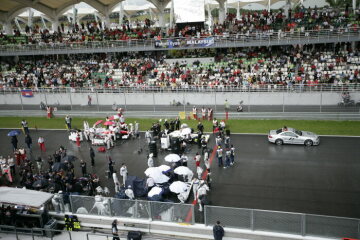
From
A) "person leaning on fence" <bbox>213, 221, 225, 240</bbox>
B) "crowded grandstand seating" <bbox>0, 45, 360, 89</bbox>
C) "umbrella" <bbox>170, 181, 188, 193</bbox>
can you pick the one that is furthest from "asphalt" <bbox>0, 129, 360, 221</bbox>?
"crowded grandstand seating" <bbox>0, 45, 360, 89</bbox>

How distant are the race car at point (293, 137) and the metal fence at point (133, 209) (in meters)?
11.8

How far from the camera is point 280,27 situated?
4059cm

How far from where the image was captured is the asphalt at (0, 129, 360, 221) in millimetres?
16844

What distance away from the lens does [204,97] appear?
112 feet

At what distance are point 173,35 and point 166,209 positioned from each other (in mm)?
31619

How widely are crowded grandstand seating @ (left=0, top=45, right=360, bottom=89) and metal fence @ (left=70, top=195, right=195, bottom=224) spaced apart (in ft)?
67.2

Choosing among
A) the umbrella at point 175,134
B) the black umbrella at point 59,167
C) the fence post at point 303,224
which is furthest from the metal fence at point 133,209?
the umbrella at point 175,134

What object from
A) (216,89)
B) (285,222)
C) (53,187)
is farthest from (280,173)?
(216,89)

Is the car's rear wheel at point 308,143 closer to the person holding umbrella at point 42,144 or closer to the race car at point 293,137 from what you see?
the race car at point 293,137

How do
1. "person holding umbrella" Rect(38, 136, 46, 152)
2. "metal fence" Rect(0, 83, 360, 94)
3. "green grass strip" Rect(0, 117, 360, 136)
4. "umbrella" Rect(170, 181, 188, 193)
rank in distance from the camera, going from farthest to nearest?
"metal fence" Rect(0, 83, 360, 94)
"green grass strip" Rect(0, 117, 360, 136)
"person holding umbrella" Rect(38, 136, 46, 152)
"umbrella" Rect(170, 181, 188, 193)

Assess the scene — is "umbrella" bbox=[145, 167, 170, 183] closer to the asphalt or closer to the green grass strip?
the asphalt

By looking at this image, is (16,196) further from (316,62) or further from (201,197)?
(316,62)

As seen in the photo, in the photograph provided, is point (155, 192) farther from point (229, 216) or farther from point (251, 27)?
point (251, 27)

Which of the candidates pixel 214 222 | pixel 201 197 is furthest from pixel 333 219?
pixel 201 197
